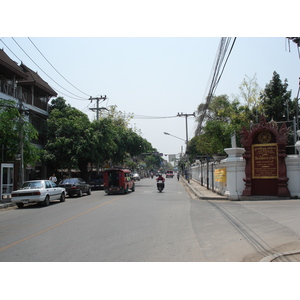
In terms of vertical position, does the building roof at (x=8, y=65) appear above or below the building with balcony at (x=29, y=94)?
above

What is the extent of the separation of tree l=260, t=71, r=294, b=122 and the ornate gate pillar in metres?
16.7

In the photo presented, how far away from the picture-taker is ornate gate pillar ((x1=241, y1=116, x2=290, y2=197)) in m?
18.2

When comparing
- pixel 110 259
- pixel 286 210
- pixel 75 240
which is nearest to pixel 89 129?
pixel 286 210

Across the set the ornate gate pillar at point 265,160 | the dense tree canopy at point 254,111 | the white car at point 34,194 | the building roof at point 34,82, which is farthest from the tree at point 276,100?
the white car at point 34,194

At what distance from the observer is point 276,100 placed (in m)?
34.7

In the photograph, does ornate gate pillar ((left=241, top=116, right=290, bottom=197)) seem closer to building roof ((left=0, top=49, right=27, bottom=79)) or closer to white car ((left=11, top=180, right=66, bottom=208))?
white car ((left=11, top=180, right=66, bottom=208))

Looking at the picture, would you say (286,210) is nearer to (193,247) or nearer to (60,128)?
(193,247)

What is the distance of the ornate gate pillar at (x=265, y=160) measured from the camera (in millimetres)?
18172

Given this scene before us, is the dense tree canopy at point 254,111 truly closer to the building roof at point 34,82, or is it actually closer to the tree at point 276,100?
the tree at point 276,100

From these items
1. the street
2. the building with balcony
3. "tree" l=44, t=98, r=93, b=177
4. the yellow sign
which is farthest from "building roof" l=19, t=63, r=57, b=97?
the street

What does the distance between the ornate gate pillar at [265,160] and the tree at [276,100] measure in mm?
16677

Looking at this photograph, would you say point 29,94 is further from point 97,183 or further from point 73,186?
point 73,186

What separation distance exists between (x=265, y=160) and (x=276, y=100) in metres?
18.5

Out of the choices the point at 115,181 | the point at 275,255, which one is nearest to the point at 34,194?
the point at 115,181
